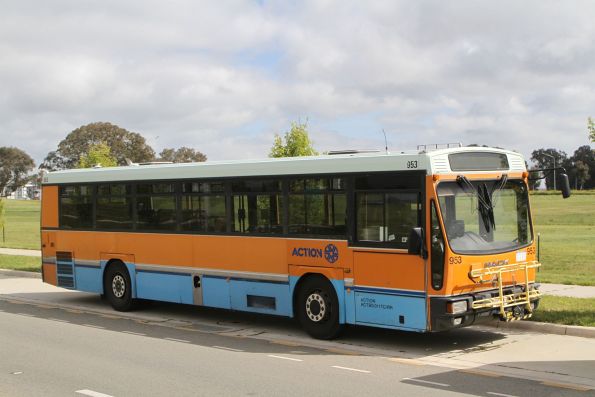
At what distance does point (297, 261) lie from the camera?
11.8m

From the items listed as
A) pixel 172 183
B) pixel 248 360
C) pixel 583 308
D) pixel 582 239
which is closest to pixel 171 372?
pixel 248 360

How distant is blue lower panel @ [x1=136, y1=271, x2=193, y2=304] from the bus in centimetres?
3

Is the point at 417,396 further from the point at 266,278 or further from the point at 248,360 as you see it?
the point at 266,278

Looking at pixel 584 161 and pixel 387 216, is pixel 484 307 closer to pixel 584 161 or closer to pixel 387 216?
pixel 387 216

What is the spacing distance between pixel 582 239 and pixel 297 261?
25.3 meters

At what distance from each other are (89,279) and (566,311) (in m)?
9.54

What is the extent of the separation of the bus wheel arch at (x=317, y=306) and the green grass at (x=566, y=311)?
3.21 metres

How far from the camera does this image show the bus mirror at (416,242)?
393 inches

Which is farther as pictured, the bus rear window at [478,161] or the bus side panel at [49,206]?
the bus side panel at [49,206]

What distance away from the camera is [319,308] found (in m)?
11.5

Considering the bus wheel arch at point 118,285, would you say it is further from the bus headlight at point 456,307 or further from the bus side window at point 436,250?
the bus headlight at point 456,307

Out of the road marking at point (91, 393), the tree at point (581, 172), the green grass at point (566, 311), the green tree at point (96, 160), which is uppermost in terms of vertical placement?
the tree at point (581, 172)

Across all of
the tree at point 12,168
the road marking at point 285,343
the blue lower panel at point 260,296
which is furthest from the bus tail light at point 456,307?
the tree at point 12,168

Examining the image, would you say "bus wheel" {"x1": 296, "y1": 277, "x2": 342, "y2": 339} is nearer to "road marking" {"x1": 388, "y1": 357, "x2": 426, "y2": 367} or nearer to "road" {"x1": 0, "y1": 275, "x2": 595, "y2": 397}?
"road" {"x1": 0, "y1": 275, "x2": 595, "y2": 397}
